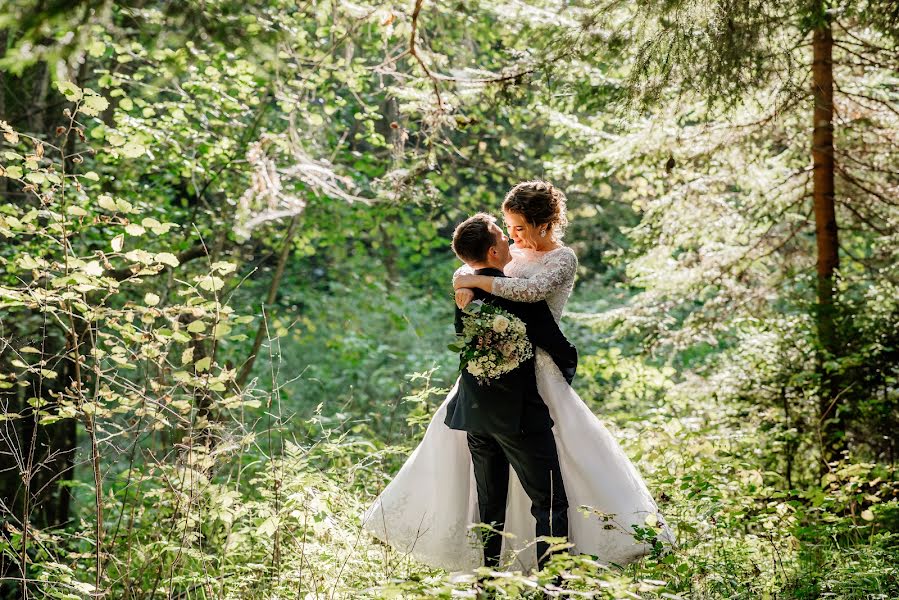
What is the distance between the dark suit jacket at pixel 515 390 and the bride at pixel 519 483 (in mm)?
81

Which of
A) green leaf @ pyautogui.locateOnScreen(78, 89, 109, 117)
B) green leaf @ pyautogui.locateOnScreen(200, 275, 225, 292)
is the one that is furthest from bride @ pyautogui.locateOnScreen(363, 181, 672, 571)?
green leaf @ pyautogui.locateOnScreen(78, 89, 109, 117)

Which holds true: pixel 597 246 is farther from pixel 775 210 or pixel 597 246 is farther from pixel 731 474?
pixel 731 474

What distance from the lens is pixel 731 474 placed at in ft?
17.6

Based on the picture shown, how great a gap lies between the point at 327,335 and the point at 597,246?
5.31 meters

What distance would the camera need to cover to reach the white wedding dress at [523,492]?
12.3ft

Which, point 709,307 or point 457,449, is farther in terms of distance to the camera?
point 709,307

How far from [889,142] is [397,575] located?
4.84 m

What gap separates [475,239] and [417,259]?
5788 millimetres

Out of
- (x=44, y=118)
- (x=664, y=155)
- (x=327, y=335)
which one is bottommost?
(x=327, y=335)

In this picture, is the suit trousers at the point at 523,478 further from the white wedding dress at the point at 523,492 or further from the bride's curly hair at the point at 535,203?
the bride's curly hair at the point at 535,203

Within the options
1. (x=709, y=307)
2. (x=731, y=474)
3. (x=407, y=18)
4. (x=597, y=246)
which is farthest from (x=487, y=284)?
(x=597, y=246)

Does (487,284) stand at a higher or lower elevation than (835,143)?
lower

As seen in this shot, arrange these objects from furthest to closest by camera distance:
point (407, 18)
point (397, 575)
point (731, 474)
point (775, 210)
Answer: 1. point (775, 210)
2. point (731, 474)
3. point (407, 18)
4. point (397, 575)

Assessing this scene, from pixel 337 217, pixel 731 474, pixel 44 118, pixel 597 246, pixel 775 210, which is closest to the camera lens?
pixel 731 474
